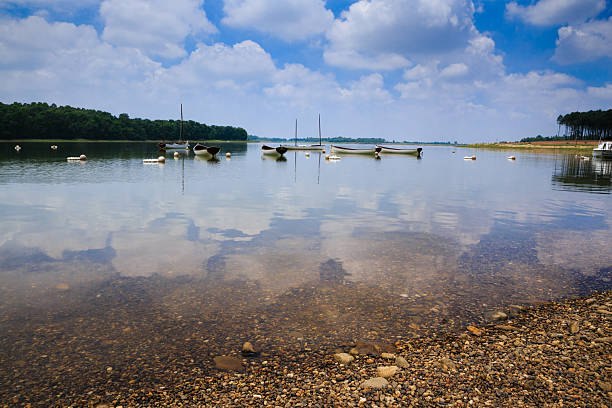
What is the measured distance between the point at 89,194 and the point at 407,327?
26.9 m

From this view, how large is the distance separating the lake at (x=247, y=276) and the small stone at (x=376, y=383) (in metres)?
1.66

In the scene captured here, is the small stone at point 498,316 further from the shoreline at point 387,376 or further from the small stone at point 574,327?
the small stone at point 574,327

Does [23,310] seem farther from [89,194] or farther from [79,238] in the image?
[89,194]

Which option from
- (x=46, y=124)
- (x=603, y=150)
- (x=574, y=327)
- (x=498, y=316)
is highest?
(x=46, y=124)

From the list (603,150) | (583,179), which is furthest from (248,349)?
(603,150)

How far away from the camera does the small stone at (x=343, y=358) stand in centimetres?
665

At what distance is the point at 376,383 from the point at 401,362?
855 millimetres

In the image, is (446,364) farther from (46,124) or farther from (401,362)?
(46,124)

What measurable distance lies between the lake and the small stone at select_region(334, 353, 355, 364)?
66 centimetres

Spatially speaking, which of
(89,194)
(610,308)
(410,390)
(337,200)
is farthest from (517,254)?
(89,194)

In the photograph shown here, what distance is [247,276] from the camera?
437 inches

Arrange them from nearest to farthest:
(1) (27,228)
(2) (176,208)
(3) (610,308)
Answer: (3) (610,308) < (1) (27,228) < (2) (176,208)

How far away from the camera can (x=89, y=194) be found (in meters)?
27.5

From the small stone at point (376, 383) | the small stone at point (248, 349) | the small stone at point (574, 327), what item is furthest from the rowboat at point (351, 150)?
the small stone at point (376, 383)
